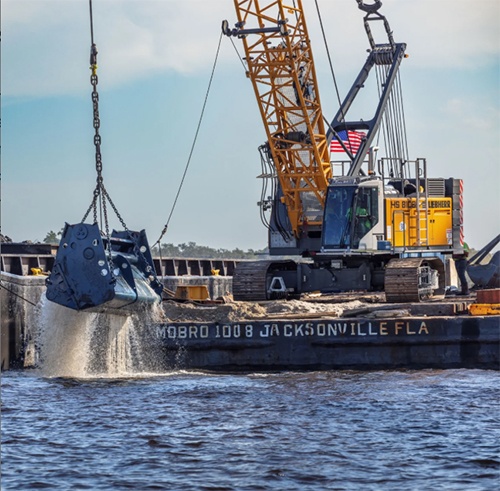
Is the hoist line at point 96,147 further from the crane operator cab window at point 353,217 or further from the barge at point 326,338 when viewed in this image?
the crane operator cab window at point 353,217

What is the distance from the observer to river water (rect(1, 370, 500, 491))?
12.8m

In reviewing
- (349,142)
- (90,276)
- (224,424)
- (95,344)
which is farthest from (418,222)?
(224,424)

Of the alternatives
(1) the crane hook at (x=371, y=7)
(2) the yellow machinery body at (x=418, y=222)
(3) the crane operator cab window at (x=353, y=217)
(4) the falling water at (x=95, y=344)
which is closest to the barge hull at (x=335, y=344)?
(4) the falling water at (x=95, y=344)

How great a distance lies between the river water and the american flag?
13.7 metres

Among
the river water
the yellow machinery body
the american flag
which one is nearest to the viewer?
the river water

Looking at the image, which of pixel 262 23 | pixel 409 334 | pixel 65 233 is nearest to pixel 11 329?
pixel 65 233

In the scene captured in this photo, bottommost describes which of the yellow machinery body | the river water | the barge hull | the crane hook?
the river water

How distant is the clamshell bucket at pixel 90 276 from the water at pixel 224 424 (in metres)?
0.86

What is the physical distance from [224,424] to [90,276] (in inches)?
212

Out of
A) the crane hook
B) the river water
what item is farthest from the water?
the crane hook

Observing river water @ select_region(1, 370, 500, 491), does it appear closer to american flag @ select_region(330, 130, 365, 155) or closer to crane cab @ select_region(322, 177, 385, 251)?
crane cab @ select_region(322, 177, 385, 251)

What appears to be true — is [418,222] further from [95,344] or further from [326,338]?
[95,344]

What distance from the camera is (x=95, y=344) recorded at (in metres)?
22.2

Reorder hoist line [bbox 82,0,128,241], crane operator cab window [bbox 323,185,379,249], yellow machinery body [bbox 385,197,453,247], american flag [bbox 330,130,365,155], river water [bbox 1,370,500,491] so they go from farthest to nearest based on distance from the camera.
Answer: american flag [bbox 330,130,365,155]
yellow machinery body [bbox 385,197,453,247]
crane operator cab window [bbox 323,185,379,249]
hoist line [bbox 82,0,128,241]
river water [bbox 1,370,500,491]
